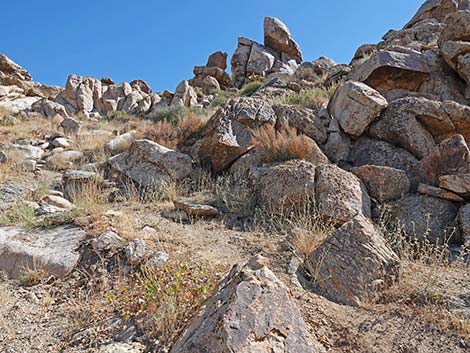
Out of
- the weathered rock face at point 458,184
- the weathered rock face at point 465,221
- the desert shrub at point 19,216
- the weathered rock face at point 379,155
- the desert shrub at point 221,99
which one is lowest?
the weathered rock face at point 465,221

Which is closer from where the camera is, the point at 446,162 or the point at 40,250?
the point at 40,250

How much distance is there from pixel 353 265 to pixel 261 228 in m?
1.68

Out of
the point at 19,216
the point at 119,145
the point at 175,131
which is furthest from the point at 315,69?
the point at 19,216

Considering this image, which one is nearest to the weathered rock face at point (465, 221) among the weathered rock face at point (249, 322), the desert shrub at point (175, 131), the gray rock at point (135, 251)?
the weathered rock face at point (249, 322)

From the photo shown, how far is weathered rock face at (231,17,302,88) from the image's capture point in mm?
23812

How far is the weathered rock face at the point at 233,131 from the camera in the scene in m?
6.24

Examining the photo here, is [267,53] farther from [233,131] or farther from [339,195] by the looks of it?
[339,195]

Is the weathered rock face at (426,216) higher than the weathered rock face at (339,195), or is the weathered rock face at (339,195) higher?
the weathered rock face at (339,195)

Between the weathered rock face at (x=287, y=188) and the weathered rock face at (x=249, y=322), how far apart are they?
92.7 inches

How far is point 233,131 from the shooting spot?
21.1 ft

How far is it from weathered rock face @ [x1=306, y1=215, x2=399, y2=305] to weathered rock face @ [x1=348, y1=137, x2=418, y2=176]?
2572 millimetres

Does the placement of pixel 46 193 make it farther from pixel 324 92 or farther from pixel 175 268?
pixel 324 92

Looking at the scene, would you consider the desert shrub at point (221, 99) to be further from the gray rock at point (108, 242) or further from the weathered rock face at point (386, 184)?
the gray rock at point (108, 242)

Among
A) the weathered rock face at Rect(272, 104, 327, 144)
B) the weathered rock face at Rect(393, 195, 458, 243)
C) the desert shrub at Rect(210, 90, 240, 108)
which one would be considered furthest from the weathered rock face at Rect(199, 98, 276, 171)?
the desert shrub at Rect(210, 90, 240, 108)
